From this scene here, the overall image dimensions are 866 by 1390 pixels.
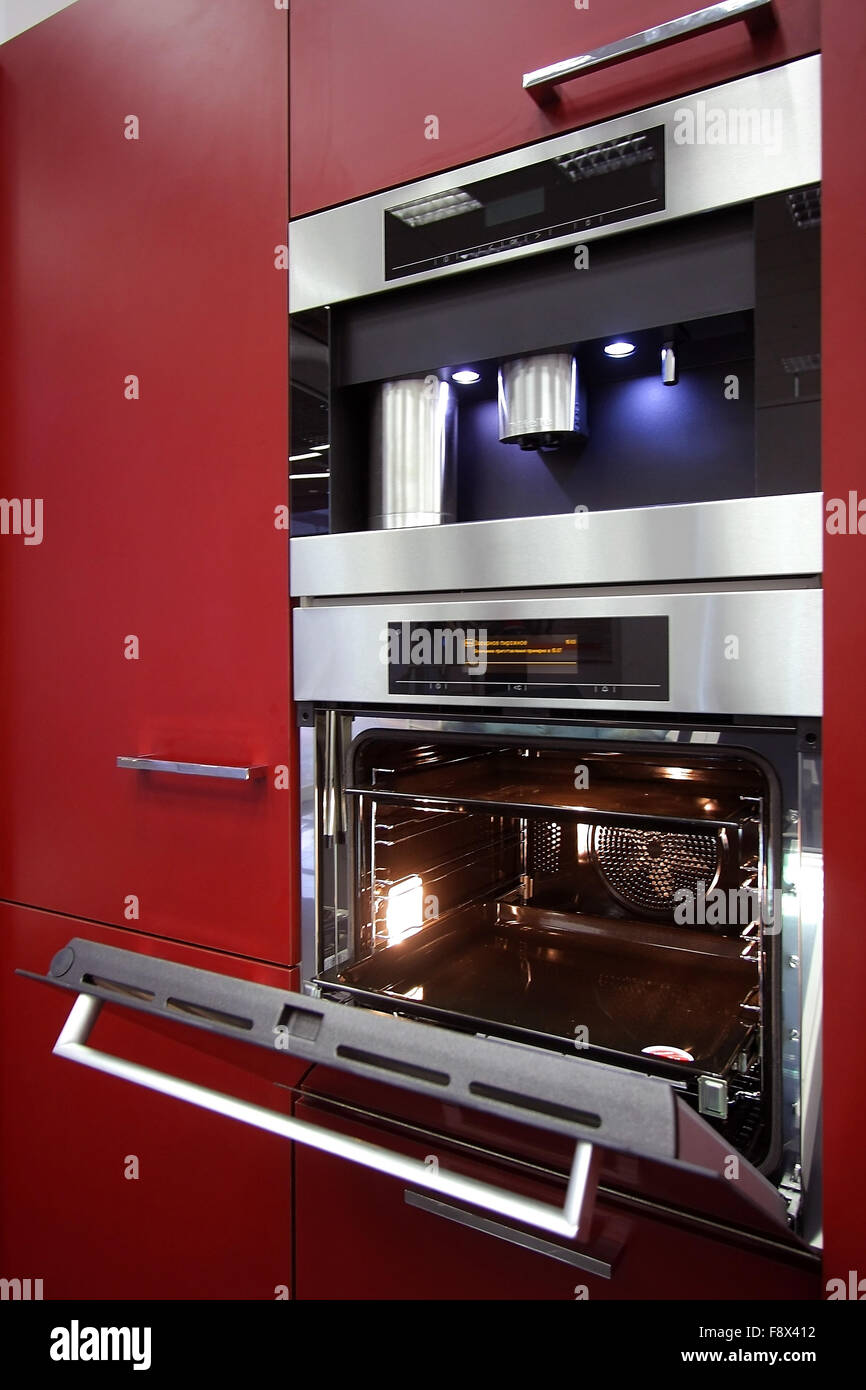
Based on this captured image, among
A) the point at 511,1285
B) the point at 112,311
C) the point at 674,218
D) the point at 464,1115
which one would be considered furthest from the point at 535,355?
the point at 511,1285

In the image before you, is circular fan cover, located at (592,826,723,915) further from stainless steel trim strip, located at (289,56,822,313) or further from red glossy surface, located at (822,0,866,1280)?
stainless steel trim strip, located at (289,56,822,313)

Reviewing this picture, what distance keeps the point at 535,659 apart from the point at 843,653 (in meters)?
0.30

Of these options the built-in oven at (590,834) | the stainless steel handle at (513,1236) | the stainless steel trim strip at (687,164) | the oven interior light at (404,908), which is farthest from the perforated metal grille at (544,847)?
the stainless steel trim strip at (687,164)

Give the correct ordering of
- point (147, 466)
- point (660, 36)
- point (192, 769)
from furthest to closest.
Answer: point (147, 466) < point (192, 769) < point (660, 36)

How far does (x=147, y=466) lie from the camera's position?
1265 millimetres

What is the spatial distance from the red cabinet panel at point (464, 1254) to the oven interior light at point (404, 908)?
0.74 feet

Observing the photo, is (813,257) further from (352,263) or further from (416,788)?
(416,788)

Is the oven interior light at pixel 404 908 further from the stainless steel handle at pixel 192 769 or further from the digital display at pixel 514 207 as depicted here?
the digital display at pixel 514 207

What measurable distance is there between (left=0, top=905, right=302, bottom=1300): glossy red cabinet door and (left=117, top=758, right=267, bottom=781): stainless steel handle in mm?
241

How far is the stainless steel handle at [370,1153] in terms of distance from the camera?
0.67 metres

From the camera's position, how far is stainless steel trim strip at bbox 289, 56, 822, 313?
809 millimetres

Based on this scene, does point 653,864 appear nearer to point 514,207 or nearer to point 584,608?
point 584,608

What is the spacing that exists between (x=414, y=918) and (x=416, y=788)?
0.17 meters

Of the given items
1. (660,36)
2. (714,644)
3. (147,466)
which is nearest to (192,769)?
(147,466)
